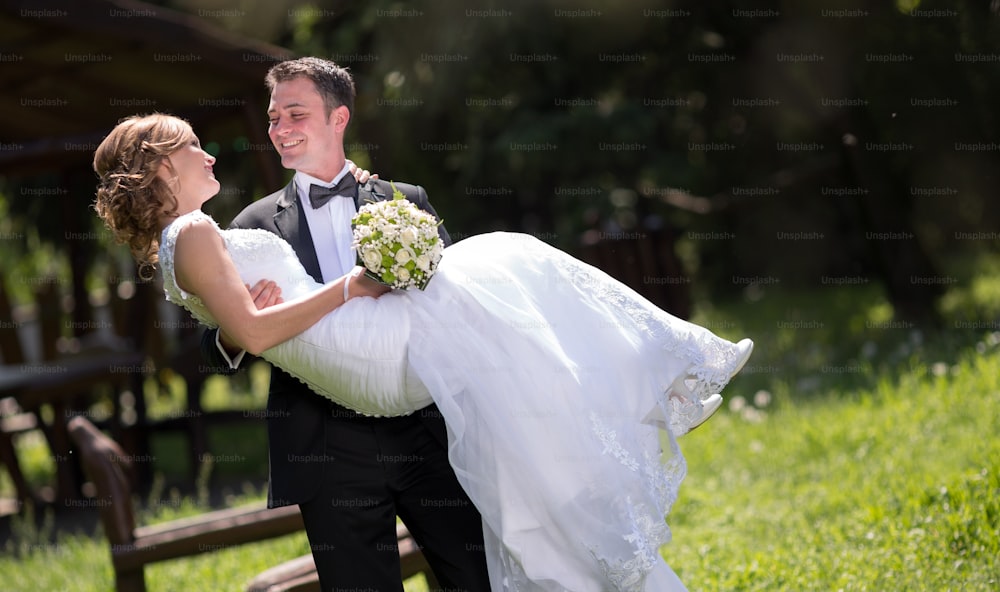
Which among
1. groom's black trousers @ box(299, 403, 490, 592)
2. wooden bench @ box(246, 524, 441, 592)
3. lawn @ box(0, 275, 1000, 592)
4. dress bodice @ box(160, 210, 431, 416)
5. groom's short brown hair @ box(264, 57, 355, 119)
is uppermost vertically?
groom's short brown hair @ box(264, 57, 355, 119)

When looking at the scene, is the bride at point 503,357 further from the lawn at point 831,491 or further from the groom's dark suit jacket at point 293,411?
the lawn at point 831,491

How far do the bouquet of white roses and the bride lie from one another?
0.14m

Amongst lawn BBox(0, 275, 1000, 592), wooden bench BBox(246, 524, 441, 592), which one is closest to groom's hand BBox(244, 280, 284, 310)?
wooden bench BBox(246, 524, 441, 592)

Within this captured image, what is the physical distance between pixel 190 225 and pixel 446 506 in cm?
131

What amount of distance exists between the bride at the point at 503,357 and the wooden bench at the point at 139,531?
1.79 m

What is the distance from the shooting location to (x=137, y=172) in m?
3.57

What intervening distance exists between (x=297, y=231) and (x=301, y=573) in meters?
1.63

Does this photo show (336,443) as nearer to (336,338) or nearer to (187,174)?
(336,338)

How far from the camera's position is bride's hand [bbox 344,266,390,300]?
3469 millimetres

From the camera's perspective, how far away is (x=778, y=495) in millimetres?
6727

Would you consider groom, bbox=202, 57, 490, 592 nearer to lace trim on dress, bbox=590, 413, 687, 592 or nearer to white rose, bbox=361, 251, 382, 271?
Result: white rose, bbox=361, 251, 382, 271

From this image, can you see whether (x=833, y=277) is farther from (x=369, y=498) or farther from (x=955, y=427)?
(x=369, y=498)

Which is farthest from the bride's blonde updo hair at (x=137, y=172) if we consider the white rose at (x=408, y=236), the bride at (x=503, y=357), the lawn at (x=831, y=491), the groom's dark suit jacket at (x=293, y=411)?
the lawn at (x=831, y=491)

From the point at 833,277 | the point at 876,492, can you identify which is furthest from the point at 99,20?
the point at 833,277
